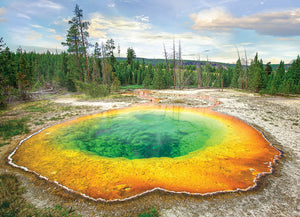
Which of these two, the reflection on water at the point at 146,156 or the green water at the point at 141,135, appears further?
the green water at the point at 141,135

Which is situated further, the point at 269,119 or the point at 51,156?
the point at 269,119

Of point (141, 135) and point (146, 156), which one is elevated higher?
point (141, 135)

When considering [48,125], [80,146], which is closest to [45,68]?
[48,125]

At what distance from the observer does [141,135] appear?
10.6 meters

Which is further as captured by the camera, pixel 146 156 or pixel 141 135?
pixel 141 135

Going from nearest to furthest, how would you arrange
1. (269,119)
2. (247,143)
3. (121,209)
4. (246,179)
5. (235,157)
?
(121,209) < (246,179) < (235,157) < (247,143) < (269,119)

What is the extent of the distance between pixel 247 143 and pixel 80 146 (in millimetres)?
9656

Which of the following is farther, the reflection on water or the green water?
the green water

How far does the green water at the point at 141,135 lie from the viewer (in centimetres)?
845

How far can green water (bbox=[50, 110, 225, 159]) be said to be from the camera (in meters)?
8.45

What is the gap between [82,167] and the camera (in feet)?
21.1

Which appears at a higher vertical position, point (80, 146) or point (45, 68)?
point (45, 68)

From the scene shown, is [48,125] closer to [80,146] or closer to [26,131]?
[26,131]

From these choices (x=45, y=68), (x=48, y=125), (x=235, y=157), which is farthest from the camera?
(x=45, y=68)
